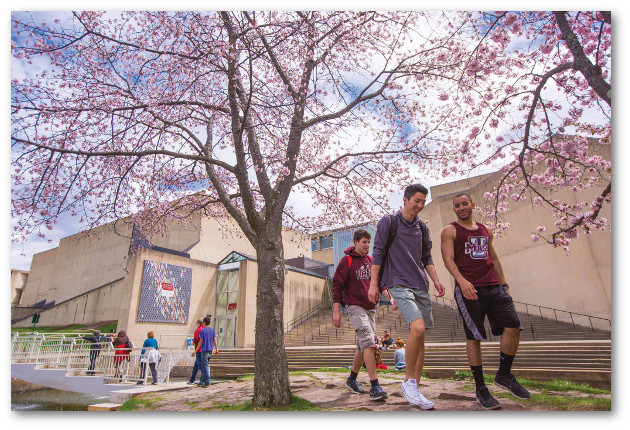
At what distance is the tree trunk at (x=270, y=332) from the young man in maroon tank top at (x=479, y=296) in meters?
1.92

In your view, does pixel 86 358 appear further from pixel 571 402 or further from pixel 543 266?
pixel 543 266

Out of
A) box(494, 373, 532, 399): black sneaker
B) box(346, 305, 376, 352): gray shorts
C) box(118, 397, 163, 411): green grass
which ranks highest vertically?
box(346, 305, 376, 352): gray shorts

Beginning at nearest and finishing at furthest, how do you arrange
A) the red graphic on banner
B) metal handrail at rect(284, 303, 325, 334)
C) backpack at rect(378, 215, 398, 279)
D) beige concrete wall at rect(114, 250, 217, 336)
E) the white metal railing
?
backpack at rect(378, 215, 398, 279)
the white metal railing
beige concrete wall at rect(114, 250, 217, 336)
the red graphic on banner
metal handrail at rect(284, 303, 325, 334)

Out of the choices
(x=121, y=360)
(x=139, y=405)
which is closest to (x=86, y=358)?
(x=121, y=360)

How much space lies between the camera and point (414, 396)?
2.79 metres

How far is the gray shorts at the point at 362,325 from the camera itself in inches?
133

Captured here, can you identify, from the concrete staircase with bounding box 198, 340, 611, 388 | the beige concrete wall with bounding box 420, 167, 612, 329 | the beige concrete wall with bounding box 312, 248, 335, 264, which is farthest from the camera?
the beige concrete wall with bounding box 312, 248, 335, 264

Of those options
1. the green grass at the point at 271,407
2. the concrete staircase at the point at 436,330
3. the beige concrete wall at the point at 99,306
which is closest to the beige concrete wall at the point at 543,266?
the concrete staircase at the point at 436,330

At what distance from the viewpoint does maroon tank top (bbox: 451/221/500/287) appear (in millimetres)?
3023

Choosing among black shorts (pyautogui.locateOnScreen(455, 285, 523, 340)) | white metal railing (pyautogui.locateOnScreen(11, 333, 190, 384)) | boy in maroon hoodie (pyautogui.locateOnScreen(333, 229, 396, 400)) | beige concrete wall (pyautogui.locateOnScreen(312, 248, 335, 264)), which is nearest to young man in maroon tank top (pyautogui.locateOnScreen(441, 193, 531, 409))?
black shorts (pyautogui.locateOnScreen(455, 285, 523, 340))

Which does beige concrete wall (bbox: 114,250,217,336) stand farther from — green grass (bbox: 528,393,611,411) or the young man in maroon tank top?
green grass (bbox: 528,393,611,411)

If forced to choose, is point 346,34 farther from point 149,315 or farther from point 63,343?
point 149,315
